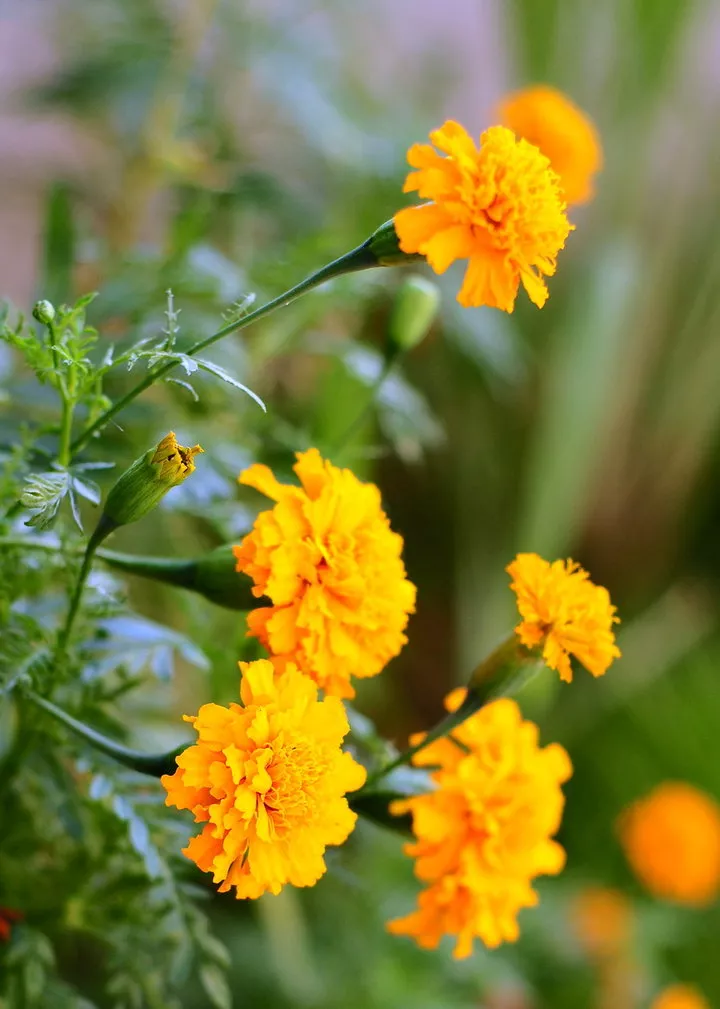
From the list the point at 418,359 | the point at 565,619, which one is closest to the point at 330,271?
the point at 565,619

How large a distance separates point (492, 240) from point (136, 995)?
0.26 metres

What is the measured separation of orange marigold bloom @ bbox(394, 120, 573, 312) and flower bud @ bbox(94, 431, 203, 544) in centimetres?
8

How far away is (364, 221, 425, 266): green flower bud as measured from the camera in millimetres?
269

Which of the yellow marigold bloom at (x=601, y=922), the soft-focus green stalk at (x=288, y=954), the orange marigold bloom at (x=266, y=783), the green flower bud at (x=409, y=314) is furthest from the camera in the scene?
the yellow marigold bloom at (x=601, y=922)

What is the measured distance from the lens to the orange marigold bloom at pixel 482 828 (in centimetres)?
32

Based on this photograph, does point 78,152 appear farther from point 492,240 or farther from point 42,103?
point 492,240

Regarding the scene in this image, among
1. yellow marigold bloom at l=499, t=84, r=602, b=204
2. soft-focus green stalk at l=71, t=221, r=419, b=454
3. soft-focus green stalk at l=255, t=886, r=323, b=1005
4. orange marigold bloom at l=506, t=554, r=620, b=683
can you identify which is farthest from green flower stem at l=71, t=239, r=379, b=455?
soft-focus green stalk at l=255, t=886, r=323, b=1005

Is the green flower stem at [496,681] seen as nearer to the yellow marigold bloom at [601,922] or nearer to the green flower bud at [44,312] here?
the green flower bud at [44,312]

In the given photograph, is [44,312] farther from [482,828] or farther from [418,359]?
[418,359]

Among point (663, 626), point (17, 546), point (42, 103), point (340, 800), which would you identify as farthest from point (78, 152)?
point (340, 800)

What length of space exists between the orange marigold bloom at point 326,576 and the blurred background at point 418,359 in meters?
0.10

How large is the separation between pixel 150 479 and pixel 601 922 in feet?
2.25

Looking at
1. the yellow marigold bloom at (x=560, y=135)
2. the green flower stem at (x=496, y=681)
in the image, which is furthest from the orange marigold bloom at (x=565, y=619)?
the yellow marigold bloom at (x=560, y=135)

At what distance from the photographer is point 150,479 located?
0.26 metres
